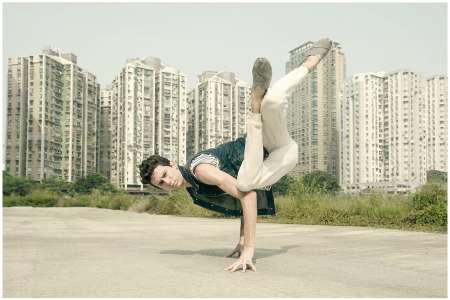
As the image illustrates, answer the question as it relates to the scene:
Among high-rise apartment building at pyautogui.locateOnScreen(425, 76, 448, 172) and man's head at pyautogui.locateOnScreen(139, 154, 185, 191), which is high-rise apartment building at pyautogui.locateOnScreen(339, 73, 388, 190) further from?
man's head at pyautogui.locateOnScreen(139, 154, 185, 191)

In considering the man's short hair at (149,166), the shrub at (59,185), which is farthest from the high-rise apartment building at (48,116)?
the man's short hair at (149,166)

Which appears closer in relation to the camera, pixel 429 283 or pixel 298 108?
pixel 429 283

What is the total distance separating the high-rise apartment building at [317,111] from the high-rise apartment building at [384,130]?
6.20 feet

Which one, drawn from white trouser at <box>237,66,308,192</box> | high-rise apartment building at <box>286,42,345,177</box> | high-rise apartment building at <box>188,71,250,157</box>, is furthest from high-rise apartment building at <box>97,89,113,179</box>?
white trouser at <box>237,66,308,192</box>

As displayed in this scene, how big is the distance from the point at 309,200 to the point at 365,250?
21.7 feet

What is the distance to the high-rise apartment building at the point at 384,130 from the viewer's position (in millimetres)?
44625

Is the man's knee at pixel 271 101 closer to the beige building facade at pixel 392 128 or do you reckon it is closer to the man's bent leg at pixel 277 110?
the man's bent leg at pixel 277 110

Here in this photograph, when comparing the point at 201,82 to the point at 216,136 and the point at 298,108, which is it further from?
the point at 298,108

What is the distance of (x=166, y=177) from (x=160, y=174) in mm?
55

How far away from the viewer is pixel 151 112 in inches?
1662

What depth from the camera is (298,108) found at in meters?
42.4

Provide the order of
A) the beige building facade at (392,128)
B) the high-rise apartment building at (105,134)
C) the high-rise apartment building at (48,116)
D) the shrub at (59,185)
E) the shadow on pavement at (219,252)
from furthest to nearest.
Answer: the high-rise apartment building at (105,134) < the beige building facade at (392,128) < the high-rise apartment building at (48,116) < the shrub at (59,185) < the shadow on pavement at (219,252)

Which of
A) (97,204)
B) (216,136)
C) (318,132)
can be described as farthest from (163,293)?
(318,132)

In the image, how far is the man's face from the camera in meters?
3.38
